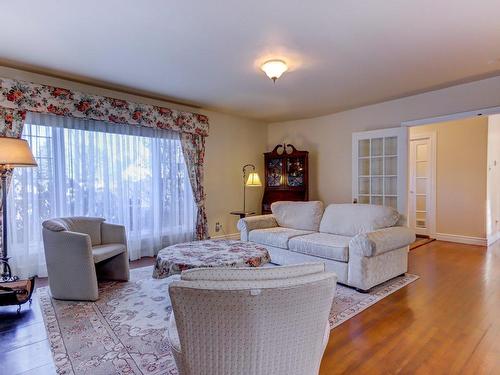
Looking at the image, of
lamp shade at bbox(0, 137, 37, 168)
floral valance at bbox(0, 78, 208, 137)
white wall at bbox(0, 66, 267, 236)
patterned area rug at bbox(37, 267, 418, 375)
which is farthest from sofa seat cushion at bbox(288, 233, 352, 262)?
lamp shade at bbox(0, 137, 37, 168)

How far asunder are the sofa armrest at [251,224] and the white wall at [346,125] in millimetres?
1758

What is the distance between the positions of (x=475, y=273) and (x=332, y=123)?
322 centimetres

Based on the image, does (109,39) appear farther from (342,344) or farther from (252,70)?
(342,344)

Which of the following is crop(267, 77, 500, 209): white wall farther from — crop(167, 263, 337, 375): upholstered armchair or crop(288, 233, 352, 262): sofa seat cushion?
crop(167, 263, 337, 375): upholstered armchair

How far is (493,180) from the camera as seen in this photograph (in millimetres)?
5484

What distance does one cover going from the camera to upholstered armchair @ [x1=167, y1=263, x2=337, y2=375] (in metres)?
1.00

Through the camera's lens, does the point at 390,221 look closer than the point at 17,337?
No

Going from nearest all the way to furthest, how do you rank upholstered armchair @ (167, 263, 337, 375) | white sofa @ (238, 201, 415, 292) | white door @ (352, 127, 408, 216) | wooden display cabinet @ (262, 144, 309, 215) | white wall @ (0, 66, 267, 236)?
upholstered armchair @ (167, 263, 337, 375) → white sofa @ (238, 201, 415, 292) → white door @ (352, 127, 408, 216) → white wall @ (0, 66, 267, 236) → wooden display cabinet @ (262, 144, 309, 215)

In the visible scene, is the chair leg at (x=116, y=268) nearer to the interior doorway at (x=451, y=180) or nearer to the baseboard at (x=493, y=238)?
the interior doorway at (x=451, y=180)

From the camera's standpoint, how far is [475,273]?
363cm

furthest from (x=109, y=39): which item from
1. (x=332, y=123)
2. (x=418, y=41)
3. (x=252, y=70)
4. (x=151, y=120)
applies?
(x=332, y=123)

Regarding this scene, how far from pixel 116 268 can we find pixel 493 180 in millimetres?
6510

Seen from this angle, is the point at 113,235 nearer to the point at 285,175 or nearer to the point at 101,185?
the point at 101,185

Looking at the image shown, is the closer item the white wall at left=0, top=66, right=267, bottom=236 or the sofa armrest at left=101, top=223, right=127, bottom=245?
the sofa armrest at left=101, top=223, right=127, bottom=245
